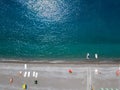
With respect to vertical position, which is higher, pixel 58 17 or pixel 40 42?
pixel 58 17

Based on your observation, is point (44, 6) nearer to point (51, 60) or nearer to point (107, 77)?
point (51, 60)

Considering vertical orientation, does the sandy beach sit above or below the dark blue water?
below

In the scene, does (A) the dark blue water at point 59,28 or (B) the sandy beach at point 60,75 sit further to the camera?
(A) the dark blue water at point 59,28

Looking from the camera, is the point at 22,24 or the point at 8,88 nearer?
the point at 8,88

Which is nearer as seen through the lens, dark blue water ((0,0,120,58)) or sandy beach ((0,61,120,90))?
sandy beach ((0,61,120,90))

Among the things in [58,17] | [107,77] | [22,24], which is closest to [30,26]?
[22,24]

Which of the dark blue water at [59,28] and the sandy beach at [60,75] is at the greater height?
the dark blue water at [59,28]
